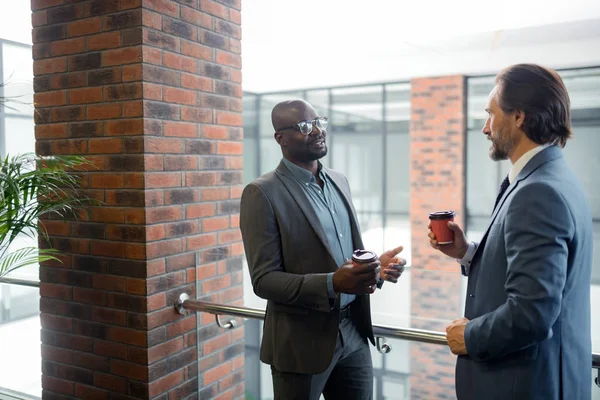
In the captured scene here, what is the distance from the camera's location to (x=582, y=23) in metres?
5.87

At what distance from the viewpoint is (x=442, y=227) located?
1594 mm

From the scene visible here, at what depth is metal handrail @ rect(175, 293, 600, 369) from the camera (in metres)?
1.80

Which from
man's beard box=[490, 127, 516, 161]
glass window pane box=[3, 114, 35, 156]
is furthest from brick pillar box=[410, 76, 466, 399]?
man's beard box=[490, 127, 516, 161]

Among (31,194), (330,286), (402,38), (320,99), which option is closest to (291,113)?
(330,286)

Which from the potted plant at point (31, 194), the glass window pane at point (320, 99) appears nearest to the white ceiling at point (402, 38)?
the glass window pane at point (320, 99)

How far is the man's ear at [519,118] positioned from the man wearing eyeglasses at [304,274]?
2.05 ft

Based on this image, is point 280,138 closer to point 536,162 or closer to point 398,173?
point 536,162

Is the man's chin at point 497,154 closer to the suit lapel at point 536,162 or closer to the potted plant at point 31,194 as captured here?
the suit lapel at point 536,162

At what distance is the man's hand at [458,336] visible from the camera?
54.2 inches

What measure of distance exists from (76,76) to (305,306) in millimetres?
1535

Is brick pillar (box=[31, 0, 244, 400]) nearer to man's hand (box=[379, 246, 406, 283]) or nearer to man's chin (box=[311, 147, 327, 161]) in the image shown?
man's chin (box=[311, 147, 327, 161])

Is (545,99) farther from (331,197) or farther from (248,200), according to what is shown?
(248,200)

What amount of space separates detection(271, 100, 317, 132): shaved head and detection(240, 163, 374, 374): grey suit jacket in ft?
0.72

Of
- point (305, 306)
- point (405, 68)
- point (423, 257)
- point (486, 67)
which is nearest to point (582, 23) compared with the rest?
point (486, 67)
